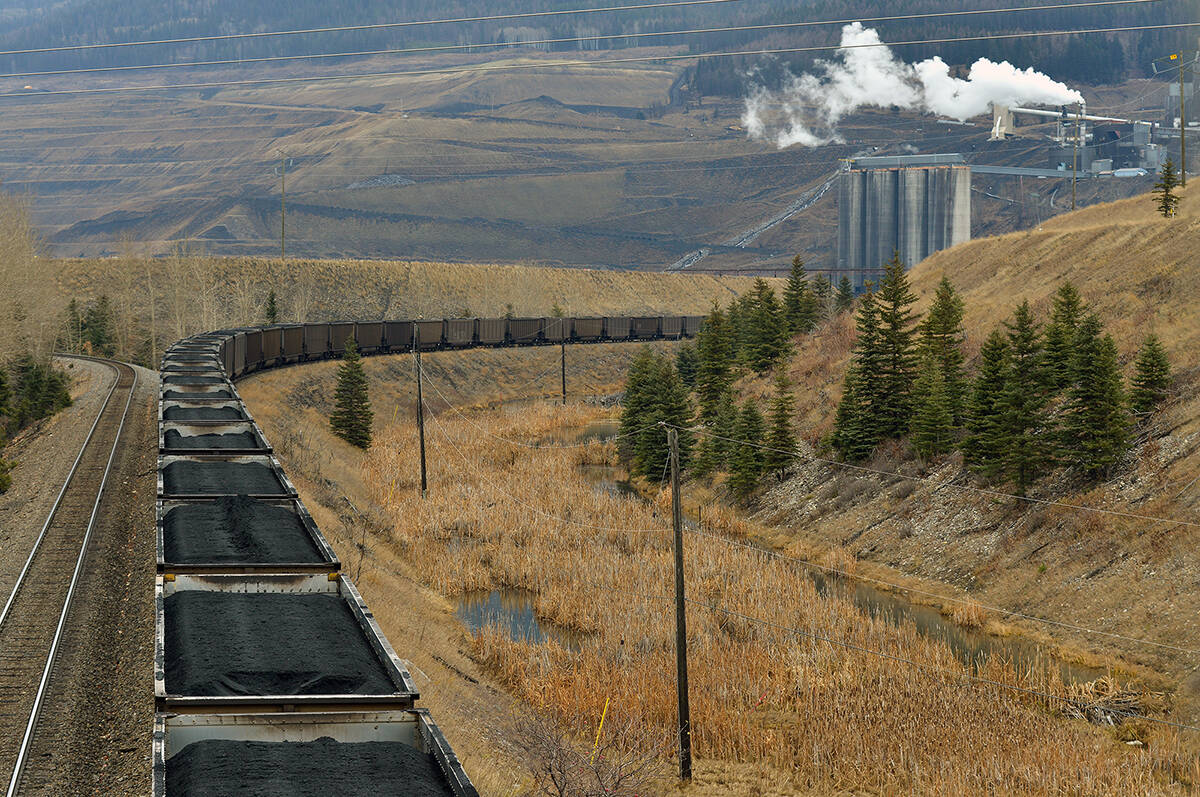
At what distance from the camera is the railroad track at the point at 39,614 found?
17203 millimetres

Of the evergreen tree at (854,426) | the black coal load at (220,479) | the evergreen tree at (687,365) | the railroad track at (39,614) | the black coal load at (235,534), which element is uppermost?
the black coal load at (235,534)

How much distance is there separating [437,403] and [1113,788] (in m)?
68.0

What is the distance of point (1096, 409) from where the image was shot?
3969 cm

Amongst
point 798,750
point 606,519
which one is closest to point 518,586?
point 606,519

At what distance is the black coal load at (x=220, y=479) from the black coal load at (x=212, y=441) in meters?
2.67

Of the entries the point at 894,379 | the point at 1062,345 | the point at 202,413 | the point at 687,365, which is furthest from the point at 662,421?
the point at 687,365

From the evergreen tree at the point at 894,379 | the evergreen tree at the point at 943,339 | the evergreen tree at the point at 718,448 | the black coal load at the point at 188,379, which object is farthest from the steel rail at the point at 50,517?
the evergreen tree at the point at 943,339

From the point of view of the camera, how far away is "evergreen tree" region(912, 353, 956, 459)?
47.0 m

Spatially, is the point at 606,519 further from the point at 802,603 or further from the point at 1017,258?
the point at 1017,258

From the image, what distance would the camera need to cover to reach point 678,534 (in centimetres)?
2353

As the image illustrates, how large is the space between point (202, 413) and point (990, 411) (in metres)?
27.9

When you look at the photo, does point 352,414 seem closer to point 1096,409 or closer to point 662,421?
point 662,421

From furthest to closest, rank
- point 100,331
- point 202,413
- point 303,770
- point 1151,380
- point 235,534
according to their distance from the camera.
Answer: point 100,331
point 1151,380
point 202,413
point 235,534
point 303,770

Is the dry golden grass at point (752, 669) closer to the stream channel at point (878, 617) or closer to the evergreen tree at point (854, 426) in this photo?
the stream channel at point (878, 617)
